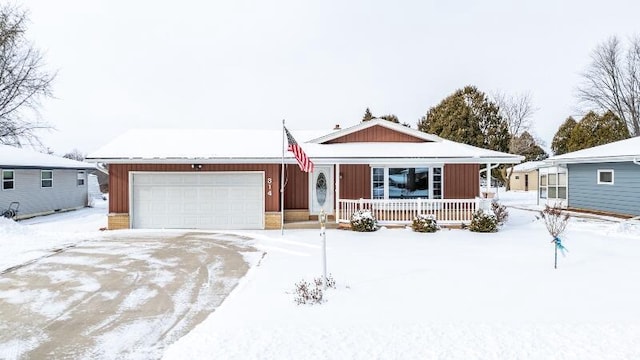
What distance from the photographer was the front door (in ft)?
53.9

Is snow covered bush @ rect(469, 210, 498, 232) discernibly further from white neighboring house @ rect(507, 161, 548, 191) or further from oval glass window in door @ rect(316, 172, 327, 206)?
white neighboring house @ rect(507, 161, 548, 191)

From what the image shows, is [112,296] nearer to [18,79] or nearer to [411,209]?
[411,209]

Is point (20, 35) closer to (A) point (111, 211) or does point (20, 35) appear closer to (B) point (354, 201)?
(A) point (111, 211)

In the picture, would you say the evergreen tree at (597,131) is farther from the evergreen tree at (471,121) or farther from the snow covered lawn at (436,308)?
the snow covered lawn at (436,308)

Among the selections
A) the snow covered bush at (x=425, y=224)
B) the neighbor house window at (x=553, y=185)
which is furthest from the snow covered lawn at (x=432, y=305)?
the neighbor house window at (x=553, y=185)

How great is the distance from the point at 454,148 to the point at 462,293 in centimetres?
1061

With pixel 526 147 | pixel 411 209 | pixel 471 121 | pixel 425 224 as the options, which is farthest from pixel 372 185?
pixel 526 147

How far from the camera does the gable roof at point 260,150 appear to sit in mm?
15133

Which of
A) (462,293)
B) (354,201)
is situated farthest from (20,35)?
(462,293)

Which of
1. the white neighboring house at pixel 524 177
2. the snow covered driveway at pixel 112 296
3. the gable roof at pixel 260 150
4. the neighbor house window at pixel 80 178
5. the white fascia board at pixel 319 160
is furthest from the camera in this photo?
the white neighboring house at pixel 524 177

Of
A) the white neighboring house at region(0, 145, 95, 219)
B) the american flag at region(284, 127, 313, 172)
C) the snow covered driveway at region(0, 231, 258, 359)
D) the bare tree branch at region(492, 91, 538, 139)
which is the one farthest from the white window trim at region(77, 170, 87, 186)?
the bare tree branch at region(492, 91, 538, 139)

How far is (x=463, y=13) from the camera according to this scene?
1712cm

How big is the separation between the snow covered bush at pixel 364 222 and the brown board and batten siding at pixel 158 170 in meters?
3.25

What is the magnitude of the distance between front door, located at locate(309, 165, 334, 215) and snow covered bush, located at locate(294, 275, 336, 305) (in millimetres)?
8898
